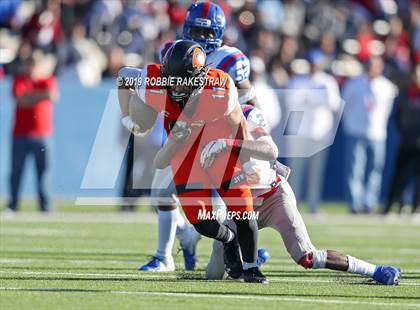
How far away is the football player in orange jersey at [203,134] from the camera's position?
22.3 ft

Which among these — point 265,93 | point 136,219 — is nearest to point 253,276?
point 136,219

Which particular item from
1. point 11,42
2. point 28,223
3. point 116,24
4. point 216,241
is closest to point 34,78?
point 28,223

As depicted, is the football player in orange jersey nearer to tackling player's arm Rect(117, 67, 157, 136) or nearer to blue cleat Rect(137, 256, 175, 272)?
tackling player's arm Rect(117, 67, 157, 136)

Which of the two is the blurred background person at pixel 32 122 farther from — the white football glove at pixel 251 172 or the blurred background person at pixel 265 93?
the white football glove at pixel 251 172

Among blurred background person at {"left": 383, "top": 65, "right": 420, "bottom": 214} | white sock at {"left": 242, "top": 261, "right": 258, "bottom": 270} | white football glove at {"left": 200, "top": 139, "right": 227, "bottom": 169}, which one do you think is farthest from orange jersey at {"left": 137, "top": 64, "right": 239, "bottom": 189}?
blurred background person at {"left": 383, "top": 65, "right": 420, "bottom": 214}

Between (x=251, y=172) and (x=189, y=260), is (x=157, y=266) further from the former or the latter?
(x=251, y=172)

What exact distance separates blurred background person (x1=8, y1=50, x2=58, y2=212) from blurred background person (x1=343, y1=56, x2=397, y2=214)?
441 centimetres

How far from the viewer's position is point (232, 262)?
23.1 feet

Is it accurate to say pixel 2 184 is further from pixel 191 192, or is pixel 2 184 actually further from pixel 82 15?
pixel 191 192

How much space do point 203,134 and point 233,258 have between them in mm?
815

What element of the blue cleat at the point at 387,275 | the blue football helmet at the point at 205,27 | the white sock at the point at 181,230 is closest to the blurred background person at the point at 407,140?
the blue football helmet at the point at 205,27

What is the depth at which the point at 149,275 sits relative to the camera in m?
7.57

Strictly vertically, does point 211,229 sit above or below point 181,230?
above

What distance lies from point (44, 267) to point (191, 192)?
1603 mm
